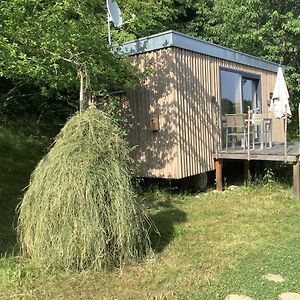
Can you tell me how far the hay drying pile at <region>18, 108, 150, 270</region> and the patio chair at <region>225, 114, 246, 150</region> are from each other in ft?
17.9

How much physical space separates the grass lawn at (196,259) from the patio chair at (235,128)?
222 centimetres

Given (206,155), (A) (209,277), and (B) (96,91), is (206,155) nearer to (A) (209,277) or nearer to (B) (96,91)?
(B) (96,91)

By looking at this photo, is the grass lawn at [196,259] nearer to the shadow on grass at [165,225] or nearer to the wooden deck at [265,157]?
the shadow on grass at [165,225]

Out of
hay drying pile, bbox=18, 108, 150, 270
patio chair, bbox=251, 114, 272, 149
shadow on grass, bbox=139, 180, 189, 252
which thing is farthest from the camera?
patio chair, bbox=251, 114, 272, 149

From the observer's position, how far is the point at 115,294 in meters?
3.99

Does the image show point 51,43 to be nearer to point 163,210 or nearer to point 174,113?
point 174,113

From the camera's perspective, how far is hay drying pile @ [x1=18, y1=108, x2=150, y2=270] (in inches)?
171

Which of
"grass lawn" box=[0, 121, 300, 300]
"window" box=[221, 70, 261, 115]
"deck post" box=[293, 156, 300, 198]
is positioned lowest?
"grass lawn" box=[0, 121, 300, 300]

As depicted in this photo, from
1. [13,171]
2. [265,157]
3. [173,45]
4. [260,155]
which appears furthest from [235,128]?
[13,171]

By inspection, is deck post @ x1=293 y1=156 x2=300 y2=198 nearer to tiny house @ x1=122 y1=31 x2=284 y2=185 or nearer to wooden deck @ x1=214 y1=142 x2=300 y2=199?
wooden deck @ x1=214 y1=142 x2=300 y2=199

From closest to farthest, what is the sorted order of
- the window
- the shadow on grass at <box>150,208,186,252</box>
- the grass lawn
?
the grass lawn < the shadow on grass at <box>150,208,186,252</box> < the window

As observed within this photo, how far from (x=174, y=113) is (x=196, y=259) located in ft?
12.6

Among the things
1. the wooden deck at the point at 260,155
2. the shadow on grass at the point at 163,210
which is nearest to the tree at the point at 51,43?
the shadow on grass at the point at 163,210

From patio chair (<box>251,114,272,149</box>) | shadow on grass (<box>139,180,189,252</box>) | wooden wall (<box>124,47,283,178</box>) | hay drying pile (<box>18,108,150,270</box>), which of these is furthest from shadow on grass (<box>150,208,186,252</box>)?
patio chair (<box>251,114,272,149</box>)
